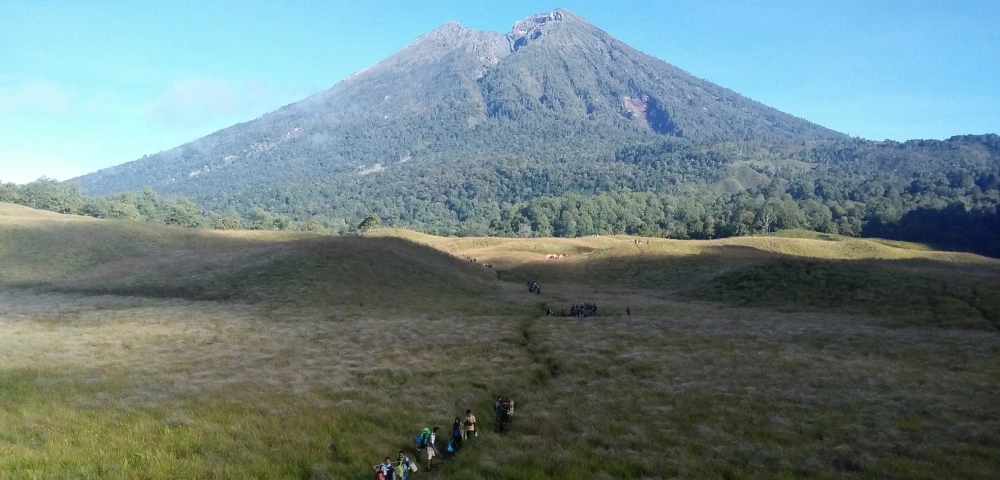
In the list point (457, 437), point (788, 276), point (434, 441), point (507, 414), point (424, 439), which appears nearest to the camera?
point (424, 439)

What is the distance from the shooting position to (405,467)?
52.3 feet

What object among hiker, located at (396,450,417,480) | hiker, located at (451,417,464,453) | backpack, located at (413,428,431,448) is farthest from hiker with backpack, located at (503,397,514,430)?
hiker, located at (396,450,417,480)

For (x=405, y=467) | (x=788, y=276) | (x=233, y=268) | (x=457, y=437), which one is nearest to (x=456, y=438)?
(x=457, y=437)

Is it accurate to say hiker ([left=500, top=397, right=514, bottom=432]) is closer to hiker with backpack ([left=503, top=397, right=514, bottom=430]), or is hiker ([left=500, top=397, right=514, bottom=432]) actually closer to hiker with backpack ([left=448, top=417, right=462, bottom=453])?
hiker with backpack ([left=503, top=397, right=514, bottom=430])

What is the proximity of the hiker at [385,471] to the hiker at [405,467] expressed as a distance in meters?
0.23

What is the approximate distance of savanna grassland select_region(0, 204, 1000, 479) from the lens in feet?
55.2

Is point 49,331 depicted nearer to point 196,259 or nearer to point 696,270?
point 196,259

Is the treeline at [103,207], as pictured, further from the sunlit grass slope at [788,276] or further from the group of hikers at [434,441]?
the group of hikers at [434,441]

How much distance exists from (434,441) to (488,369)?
9908mm

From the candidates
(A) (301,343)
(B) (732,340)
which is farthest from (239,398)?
(B) (732,340)

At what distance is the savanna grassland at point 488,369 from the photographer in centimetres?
1681

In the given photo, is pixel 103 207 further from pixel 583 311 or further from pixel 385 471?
pixel 385 471

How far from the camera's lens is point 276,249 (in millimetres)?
67938

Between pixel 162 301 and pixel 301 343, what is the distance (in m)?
25.0
